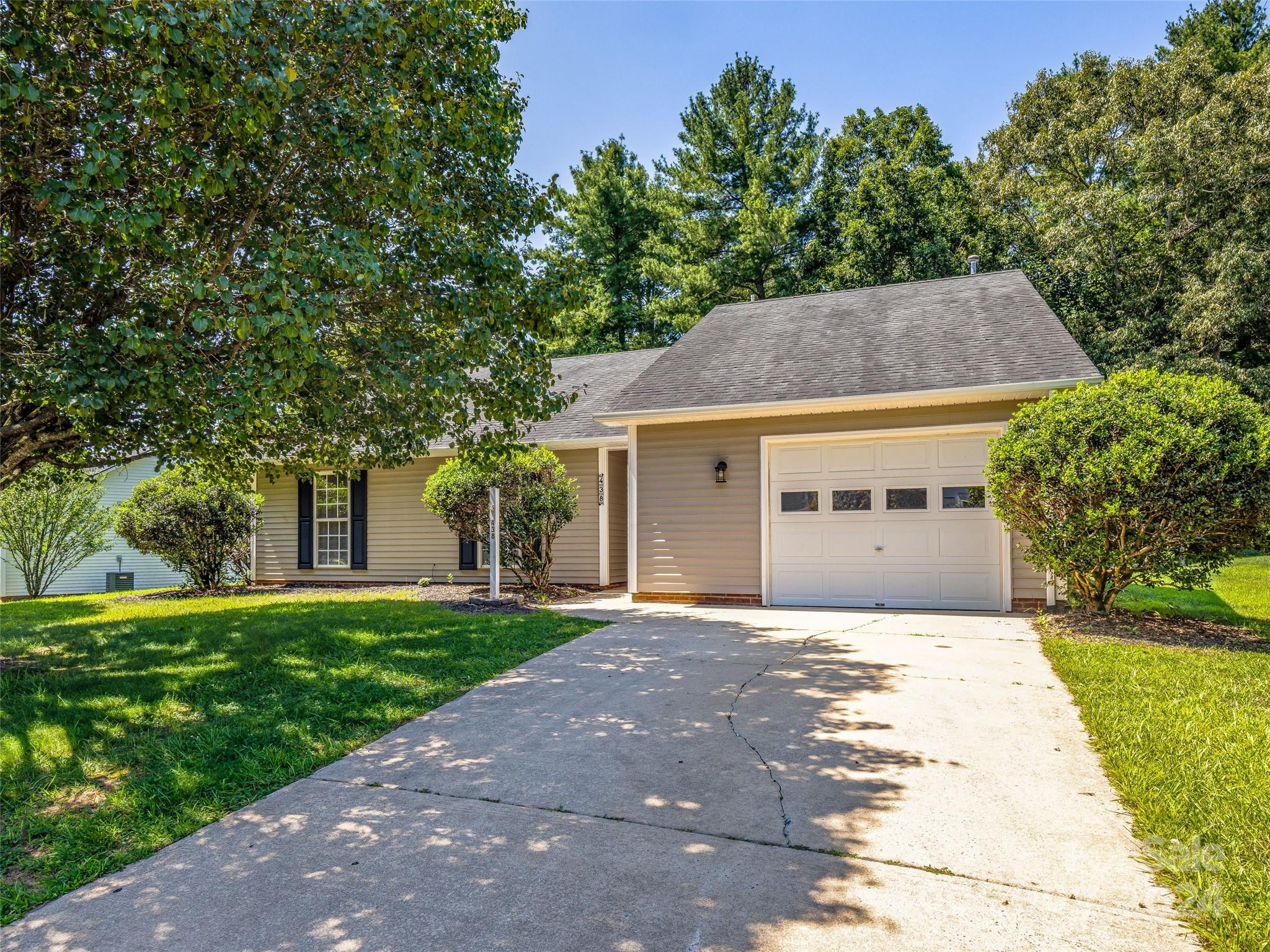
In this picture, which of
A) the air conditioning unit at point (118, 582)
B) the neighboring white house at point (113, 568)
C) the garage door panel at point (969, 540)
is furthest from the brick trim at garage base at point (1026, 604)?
the air conditioning unit at point (118, 582)

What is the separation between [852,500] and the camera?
9484mm

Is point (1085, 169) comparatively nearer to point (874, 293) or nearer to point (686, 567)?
point (874, 293)

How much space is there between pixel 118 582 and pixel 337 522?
8281mm

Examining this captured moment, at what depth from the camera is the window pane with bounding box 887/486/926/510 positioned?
360 inches

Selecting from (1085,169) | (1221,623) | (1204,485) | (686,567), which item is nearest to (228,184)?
(686,567)

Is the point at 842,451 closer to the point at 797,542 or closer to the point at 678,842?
the point at 797,542

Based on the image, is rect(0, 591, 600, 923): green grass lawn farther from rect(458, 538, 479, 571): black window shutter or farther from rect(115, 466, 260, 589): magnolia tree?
rect(458, 538, 479, 571): black window shutter

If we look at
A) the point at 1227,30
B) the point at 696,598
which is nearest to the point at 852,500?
the point at 696,598

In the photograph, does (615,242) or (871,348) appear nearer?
(871,348)

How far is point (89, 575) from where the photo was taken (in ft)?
60.7

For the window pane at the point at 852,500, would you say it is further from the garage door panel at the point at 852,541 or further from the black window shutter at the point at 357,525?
the black window shutter at the point at 357,525

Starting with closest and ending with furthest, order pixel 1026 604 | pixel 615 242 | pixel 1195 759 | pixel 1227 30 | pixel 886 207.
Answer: pixel 1195 759
pixel 1026 604
pixel 886 207
pixel 1227 30
pixel 615 242

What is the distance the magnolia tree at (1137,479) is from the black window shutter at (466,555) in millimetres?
8323

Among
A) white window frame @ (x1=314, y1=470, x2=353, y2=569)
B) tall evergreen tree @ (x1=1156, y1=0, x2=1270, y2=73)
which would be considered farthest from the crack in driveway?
tall evergreen tree @ (x1=1156, y1=0, x2=1270, y2=73)
